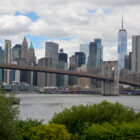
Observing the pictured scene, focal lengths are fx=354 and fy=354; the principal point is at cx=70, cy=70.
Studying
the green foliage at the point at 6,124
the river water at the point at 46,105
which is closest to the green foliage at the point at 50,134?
the green foliage at the point at 6,124

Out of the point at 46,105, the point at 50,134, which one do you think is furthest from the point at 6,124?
the point at 46,105

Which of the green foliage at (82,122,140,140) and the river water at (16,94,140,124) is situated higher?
the green foliage at (82,122,140,140)

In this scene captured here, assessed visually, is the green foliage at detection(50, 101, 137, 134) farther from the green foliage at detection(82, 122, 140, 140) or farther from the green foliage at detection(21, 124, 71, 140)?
the green foliage at detection(21, 124, 71, 140)

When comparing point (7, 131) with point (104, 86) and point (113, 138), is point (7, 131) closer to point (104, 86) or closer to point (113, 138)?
point (113, 138)

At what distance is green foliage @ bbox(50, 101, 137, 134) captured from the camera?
1516 cm

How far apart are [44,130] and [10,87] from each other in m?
130

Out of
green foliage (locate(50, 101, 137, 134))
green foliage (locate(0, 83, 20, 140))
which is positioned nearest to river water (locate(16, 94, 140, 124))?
green foliage (locate(50, 101, 137, 134))

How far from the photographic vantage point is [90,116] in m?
15.6

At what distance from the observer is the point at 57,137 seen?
1188 cm

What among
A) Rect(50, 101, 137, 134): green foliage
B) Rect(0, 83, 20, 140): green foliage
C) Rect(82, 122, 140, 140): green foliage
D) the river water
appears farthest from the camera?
the river water

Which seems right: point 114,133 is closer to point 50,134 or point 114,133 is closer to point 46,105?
point 50,134

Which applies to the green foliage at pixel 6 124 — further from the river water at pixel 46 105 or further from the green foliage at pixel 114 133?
the river water at pixel 46 105

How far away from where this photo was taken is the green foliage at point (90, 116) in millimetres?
15156

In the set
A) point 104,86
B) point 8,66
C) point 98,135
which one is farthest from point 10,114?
point 104,86
